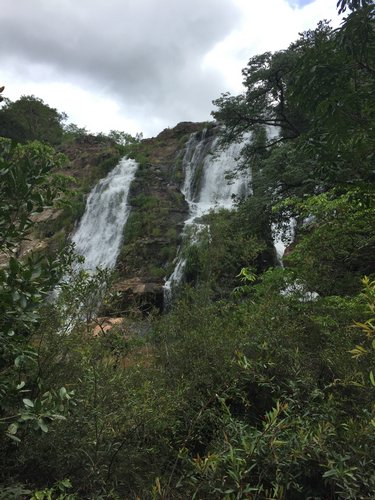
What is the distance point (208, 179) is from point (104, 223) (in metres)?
7.21

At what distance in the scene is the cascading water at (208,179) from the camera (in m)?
23.3

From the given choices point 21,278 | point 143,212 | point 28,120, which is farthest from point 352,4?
point 28,120

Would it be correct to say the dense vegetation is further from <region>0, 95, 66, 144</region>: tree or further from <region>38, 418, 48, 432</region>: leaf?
<region>0, 95, 66, 144</region>: tree

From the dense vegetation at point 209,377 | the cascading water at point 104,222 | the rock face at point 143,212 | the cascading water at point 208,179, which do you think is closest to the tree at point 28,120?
the rock face at point 143,212

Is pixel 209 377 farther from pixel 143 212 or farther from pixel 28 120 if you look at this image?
pixel 28 120

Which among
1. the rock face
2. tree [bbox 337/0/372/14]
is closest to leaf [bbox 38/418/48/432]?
tree [bbox 337/0/372/14]

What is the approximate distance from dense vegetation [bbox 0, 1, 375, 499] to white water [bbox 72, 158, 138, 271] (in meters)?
15.6

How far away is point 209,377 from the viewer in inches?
176

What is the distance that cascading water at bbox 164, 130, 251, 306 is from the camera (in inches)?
917

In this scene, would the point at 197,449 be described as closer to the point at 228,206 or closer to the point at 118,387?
the point at 118,387

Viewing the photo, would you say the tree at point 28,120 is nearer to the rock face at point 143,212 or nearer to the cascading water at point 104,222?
the rock face at point 143,212

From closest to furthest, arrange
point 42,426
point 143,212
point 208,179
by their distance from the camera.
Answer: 1. point 42,426
2. point 143,212
3. point 208,179

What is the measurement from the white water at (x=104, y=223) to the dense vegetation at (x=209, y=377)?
1559 centimetres

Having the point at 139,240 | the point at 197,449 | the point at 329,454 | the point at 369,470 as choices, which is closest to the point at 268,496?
the point at 329,454
